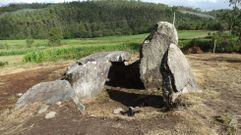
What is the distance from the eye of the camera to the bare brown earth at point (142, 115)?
11.9m

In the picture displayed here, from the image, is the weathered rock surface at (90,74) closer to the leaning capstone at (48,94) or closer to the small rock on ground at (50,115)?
the leaning capstone at (48,94)

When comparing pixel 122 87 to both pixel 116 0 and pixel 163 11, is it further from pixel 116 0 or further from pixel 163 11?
pixel 116 0

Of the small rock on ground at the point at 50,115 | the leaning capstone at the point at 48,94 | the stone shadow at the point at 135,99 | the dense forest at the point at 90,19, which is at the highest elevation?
the leaning capstone at the point at 48,94

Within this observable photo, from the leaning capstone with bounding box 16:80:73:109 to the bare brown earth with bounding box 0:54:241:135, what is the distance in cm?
44

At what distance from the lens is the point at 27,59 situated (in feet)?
127

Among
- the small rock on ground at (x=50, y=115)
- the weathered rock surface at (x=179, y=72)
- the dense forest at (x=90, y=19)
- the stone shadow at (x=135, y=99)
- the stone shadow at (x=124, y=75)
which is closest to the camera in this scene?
the small rock on ground at (x=50, y=115)

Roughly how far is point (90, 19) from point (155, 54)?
99.9 m

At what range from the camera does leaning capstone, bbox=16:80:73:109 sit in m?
15.1

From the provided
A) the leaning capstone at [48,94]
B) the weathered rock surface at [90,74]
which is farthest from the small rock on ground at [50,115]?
the weathered rock surface at [90,74]

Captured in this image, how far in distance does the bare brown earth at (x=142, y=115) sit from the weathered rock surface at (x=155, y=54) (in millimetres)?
755

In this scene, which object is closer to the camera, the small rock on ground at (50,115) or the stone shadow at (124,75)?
the small rock on ground at (50,115)

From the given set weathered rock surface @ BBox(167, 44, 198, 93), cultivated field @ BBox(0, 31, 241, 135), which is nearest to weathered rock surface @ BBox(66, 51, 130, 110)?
cultivated field @ BBox(0, 31, 241, 135)

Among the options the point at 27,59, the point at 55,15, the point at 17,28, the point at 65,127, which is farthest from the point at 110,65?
the point at 55,15

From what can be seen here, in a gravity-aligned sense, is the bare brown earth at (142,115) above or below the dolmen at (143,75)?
below
